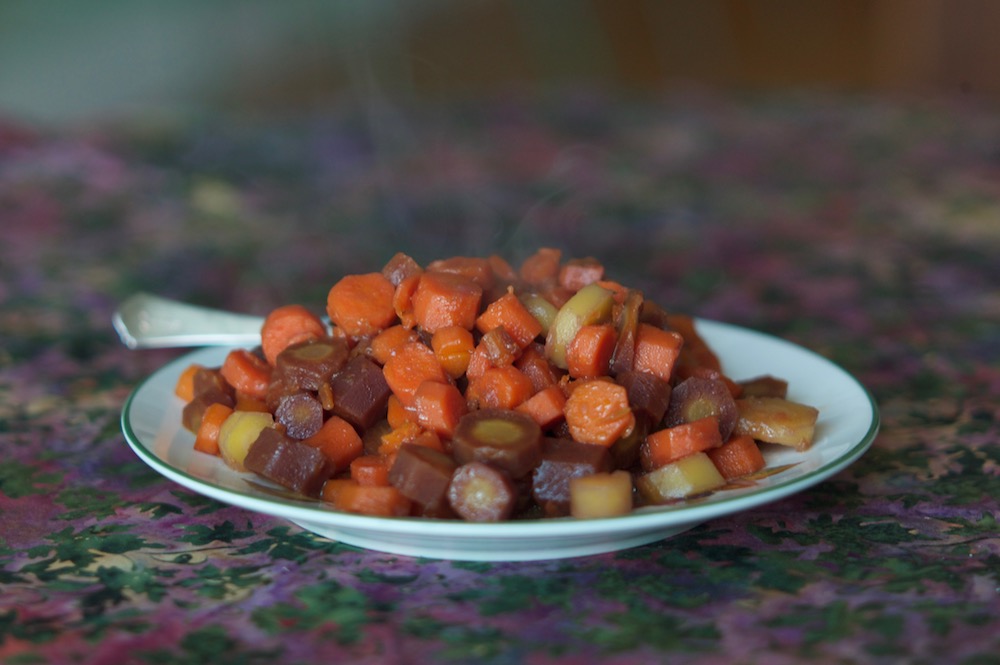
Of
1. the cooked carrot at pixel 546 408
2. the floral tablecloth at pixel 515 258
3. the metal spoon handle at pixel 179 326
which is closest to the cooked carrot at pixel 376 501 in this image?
the floral tablecloth at pixel 515 258

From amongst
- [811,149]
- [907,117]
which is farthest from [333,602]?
[907,117]

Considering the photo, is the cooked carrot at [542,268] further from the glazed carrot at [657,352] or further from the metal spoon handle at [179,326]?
the metal spoon handle at [179,326]

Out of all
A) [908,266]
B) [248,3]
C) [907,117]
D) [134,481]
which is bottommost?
[134,481]

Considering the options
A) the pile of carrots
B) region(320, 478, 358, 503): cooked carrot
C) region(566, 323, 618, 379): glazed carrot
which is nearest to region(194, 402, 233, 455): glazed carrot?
the pile of carrots

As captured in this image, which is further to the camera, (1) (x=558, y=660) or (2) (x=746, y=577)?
(2) (x=746, y=577)

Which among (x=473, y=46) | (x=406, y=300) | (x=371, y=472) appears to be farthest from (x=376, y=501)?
(x=473, y=46)

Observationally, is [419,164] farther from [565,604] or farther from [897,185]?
[565,604]
